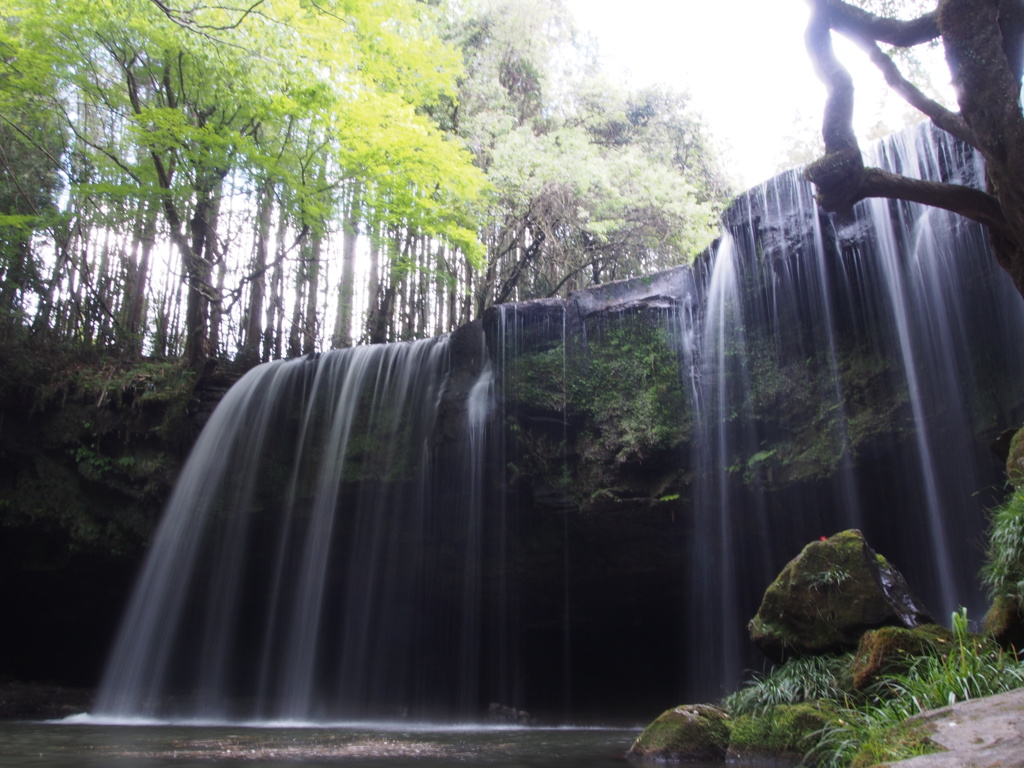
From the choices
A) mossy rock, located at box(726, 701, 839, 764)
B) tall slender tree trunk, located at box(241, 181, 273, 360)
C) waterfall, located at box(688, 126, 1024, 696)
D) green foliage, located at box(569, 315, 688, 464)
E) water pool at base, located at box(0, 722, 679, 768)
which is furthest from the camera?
tall slender tree trunk, located at box(241, 181, 273, 360)

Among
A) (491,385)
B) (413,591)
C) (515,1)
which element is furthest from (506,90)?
(413,591)

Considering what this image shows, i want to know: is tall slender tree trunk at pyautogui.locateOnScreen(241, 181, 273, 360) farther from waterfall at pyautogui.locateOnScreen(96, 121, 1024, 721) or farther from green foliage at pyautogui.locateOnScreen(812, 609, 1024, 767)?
green foliage at pyautogui.locateOnScreen(812, 609, 1024, 767)

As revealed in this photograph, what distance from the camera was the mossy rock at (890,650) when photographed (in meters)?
5.07

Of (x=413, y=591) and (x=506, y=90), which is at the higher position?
(x=506, y=90)

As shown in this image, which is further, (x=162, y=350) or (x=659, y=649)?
(x=162, y=350)

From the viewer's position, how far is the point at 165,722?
35.1 ft

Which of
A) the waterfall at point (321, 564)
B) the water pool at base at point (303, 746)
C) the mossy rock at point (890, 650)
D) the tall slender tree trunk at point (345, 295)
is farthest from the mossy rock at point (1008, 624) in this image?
the tall slender tree trunk at point (345, 295)

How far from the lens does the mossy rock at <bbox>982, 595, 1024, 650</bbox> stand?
453 centimetres

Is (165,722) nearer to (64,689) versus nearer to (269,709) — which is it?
(269,709)

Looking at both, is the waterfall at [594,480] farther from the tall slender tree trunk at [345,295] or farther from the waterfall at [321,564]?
the tall slender tree trunk at [345,295]

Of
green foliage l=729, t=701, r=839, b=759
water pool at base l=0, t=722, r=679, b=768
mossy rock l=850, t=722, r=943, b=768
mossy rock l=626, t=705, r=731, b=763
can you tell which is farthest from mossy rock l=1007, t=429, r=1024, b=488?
water pool at base l=0, t=722, r=679, b=768

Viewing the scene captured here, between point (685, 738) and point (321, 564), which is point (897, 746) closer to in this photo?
point (685, 738)

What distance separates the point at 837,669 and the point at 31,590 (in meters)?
13.5

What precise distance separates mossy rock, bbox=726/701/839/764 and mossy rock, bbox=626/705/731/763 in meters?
0.15
